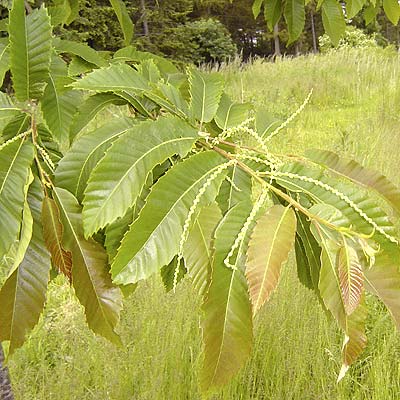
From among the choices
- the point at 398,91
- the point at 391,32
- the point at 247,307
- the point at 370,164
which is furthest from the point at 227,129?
the point at 391,32

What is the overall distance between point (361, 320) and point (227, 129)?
272mm

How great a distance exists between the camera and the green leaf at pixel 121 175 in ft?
1.47

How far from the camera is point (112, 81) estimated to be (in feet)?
1.72

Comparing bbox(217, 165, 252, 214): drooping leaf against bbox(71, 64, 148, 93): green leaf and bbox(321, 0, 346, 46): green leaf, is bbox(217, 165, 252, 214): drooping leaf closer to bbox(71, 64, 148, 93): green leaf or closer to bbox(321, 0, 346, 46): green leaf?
bbox(71, 64, 148, 93): green leaf

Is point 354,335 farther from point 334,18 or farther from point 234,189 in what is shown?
point 334,18

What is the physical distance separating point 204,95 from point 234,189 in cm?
14

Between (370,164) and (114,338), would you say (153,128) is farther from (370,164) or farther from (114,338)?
(370,164)

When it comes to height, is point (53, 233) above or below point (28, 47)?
below

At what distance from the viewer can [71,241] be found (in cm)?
51

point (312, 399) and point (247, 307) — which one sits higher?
point (247, 307)

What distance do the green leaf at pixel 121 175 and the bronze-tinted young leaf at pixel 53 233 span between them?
0.20 feet

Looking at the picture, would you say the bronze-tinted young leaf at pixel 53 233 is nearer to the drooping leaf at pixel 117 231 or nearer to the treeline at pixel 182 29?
the drooping leaf at pixel 117 231

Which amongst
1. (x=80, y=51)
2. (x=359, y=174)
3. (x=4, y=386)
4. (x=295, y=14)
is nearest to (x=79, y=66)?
(x=80, y=51)

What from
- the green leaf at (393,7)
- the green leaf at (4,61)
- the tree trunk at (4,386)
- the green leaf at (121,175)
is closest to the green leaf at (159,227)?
the green leaf at (121,175)
